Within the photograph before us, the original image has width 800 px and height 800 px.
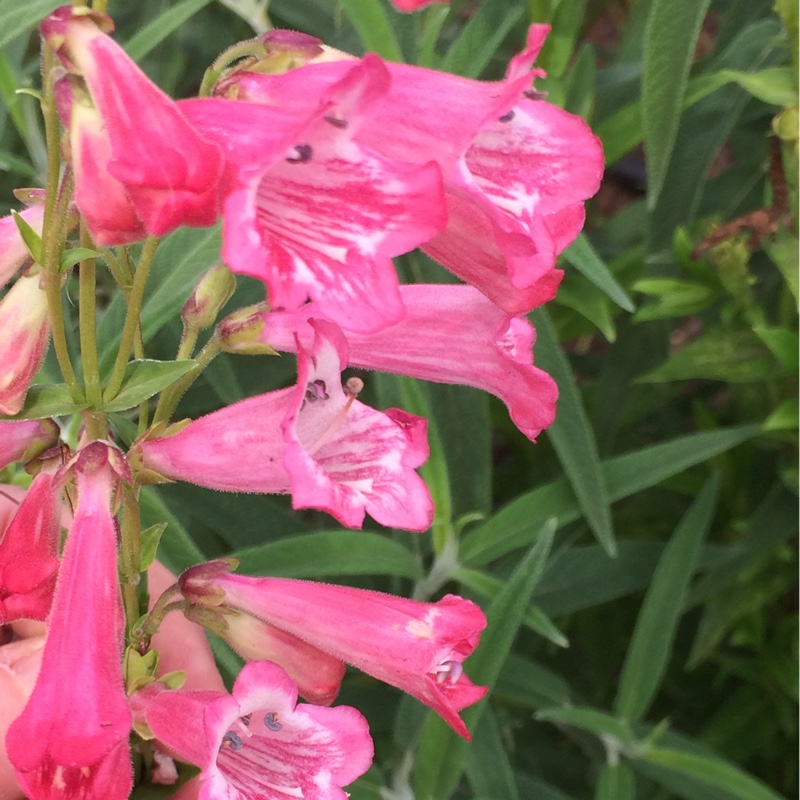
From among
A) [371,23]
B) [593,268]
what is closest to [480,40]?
[371,23]

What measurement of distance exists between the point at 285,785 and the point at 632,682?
59 cm

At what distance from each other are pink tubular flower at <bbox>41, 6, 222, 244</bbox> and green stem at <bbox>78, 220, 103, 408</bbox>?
8cm

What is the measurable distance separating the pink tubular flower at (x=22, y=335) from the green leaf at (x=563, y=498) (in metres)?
0.56

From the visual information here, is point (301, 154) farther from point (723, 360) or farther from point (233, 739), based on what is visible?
point (723, 360)

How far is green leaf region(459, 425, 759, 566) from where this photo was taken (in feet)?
3.33

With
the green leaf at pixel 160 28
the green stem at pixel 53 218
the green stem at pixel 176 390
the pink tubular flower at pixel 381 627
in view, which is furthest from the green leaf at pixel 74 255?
the green leaf at pixel 160 28

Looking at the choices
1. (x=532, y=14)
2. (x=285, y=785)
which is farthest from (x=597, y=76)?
(x=285, y=785)

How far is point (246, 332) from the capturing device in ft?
2.02

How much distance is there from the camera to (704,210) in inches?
55.6

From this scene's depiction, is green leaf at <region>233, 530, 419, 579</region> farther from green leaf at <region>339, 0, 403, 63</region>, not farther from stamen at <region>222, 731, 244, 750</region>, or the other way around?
green leaf at <region>339, 0, 403, 63</region>

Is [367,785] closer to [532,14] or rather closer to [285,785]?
[285,785]

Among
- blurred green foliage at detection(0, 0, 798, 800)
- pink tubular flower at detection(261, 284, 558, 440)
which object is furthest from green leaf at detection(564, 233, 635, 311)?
pink tubular flower at detection(261, 284, 558, 440)

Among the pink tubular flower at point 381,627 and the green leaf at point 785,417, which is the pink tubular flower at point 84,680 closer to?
the pink tubular flower at point 381,627

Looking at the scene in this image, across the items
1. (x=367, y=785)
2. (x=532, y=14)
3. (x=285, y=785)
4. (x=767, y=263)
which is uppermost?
(x=532, y=14)
